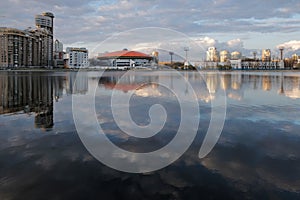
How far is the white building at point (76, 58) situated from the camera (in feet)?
564

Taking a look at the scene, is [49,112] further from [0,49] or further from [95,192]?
[0,49]

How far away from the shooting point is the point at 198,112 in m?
11.7

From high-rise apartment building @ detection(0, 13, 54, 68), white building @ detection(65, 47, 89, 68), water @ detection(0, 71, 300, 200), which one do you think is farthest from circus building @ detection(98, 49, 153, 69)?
water @ detection(0, 71, 300, 200)

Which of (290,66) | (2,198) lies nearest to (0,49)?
(2,198)

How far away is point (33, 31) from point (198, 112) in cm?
13577

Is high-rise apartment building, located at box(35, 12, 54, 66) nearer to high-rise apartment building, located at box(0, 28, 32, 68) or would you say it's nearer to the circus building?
high-rise apartment building, located at box(0, 28, 32, 68)

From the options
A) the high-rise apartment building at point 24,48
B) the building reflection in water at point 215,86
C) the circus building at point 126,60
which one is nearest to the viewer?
the building reflection in water at point 215,86

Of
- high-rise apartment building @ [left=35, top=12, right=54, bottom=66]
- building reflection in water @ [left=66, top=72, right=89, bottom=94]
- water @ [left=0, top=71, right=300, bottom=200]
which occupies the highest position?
high-rise apartment building @ [left=35, top=12, right=54, bottom=66]

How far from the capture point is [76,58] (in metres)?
177

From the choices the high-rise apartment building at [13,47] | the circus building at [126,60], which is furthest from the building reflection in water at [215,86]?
the circus building at [126,60]

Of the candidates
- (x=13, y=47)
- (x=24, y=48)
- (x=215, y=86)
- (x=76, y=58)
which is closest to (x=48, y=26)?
(x=76, y=58)

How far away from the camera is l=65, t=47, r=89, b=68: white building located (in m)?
172

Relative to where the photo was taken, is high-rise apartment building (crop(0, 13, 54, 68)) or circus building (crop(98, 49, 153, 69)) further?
circus building (crop(98, 49, 153, 69))

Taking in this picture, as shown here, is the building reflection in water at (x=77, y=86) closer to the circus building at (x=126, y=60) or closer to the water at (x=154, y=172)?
the water at (x=154, y=172)
